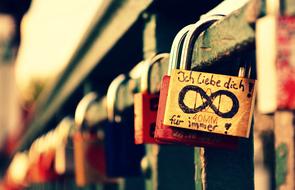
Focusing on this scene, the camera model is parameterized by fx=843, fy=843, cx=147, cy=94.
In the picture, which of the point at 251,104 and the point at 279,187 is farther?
the point at 251,104

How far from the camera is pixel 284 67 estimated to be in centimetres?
106

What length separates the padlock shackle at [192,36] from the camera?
5.70ft

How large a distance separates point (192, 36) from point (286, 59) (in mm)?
722

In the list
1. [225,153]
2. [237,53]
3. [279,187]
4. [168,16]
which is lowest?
[279,187]

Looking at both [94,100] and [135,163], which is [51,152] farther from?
[135,163]

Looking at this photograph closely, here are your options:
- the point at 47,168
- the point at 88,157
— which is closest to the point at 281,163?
the point at 88,157

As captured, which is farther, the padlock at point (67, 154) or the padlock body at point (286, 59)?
the padlock at point (67, 154)

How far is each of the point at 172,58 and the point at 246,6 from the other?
0.37m

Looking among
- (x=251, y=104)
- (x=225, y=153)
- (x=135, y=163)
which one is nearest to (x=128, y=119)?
(x=135, y=163)

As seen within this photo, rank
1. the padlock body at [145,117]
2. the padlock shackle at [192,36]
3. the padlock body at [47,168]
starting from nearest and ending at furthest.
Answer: the padlock shackle at [192,36] < the padlock body at [145,117] < the padlock body at [47,168]

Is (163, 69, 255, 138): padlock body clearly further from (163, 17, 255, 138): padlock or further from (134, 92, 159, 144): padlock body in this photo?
(134, 92, 159, 144): padlock body

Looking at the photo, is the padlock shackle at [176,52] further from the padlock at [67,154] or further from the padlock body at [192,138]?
the padlock at [67,154]

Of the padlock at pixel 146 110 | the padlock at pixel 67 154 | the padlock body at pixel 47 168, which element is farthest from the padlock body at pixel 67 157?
the padlock at pixel 146 110

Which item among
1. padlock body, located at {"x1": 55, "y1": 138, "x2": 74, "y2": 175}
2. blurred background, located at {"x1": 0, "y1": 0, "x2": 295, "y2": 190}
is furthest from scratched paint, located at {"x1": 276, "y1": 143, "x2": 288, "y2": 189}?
padlock body, located at {"x1": 55, "y1": 138, "x2": 74, "y2": 175}
